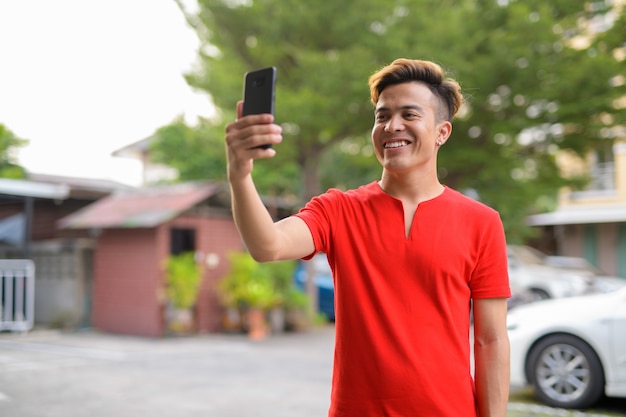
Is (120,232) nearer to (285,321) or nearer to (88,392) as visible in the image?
(285,321)

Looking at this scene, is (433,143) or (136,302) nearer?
(433,143)

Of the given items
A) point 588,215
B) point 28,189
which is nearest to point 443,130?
point 28,189

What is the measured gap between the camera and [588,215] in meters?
22.9

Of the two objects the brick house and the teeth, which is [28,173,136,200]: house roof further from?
the teeth

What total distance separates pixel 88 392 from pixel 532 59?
963cm

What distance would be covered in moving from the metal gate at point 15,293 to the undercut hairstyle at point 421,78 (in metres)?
12.3

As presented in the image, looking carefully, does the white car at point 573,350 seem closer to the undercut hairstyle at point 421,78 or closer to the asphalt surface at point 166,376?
the asphalt surface at point 166,376

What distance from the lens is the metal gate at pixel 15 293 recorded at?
41.8 ft

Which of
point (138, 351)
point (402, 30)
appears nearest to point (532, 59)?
point (402, 30)

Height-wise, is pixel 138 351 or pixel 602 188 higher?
pixel 602 188

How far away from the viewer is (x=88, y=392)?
23.4ft

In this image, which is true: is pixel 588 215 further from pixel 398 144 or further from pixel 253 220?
pixel 253 220

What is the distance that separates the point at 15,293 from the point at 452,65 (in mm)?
9498

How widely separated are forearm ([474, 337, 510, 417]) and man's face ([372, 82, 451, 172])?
1.83 ft
